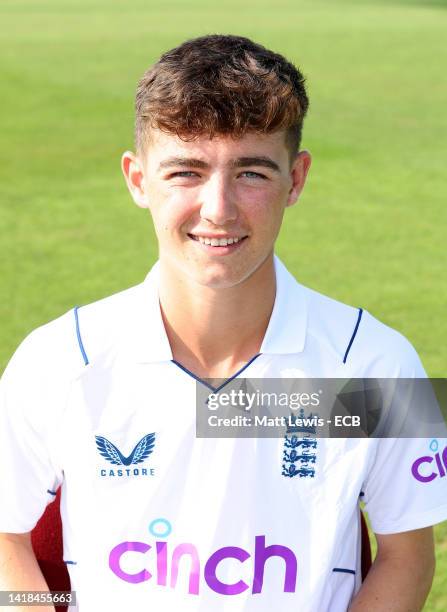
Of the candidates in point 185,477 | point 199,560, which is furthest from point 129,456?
point 199,560

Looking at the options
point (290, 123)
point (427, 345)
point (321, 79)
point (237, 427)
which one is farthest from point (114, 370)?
A: point (321, 79)

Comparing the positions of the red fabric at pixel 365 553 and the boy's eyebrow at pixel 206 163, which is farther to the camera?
the red fabric at pixel 365 553

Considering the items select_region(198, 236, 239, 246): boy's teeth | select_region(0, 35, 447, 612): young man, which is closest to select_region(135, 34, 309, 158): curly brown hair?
select_region(0, 35, 447, 612): young man

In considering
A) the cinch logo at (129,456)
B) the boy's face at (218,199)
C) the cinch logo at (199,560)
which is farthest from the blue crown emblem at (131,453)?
the boy's face at (218,199)

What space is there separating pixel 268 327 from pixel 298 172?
306 millimetres

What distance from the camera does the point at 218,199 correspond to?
1.93 meters

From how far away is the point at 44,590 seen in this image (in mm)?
2102

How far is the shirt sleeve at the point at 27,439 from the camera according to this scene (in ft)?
6.64

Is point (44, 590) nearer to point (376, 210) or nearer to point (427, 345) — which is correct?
point (427, 345)

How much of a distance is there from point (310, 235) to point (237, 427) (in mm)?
5208

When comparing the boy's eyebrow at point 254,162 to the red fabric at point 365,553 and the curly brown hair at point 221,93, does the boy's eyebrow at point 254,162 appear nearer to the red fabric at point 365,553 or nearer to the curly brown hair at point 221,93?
the curly brown hair at point 221,93
